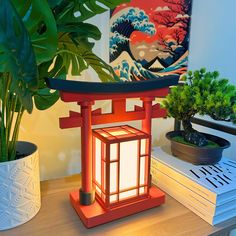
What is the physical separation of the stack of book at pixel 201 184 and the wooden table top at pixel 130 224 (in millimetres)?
28

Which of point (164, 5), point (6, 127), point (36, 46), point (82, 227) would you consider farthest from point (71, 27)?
point (164, 5)

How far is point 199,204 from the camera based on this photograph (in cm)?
69

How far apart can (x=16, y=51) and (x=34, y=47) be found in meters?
0.12

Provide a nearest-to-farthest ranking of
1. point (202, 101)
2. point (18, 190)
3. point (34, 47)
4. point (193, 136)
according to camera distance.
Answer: point (34, 47)
point (18, 190)
point (202, 101)
point (193, 136)

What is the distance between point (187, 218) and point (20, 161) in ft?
1.71

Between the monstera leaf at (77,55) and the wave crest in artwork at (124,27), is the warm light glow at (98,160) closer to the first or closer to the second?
the monstera leaf at (77,55)

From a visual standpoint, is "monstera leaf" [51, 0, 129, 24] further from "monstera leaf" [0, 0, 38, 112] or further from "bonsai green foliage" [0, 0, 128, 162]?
"monstera leaf" [0, 0, 38, 112]

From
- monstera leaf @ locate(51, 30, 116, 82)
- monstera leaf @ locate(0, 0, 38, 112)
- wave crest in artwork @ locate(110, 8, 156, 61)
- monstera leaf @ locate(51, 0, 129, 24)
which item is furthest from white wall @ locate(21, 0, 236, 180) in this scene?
monstera leaf @ locate(0, 0, 38, 112)

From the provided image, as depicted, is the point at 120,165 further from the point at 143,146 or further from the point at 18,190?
the point at 18,190

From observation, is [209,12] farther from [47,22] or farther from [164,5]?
[47,22]

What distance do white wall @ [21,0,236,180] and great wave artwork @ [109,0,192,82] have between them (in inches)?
2.1

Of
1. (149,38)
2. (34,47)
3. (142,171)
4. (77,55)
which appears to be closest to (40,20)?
(34,47)

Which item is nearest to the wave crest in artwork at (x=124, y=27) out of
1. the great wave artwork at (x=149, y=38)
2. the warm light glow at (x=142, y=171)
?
the great wave artwork at (x=149, y=38)

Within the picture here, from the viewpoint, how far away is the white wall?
95 centimetres
